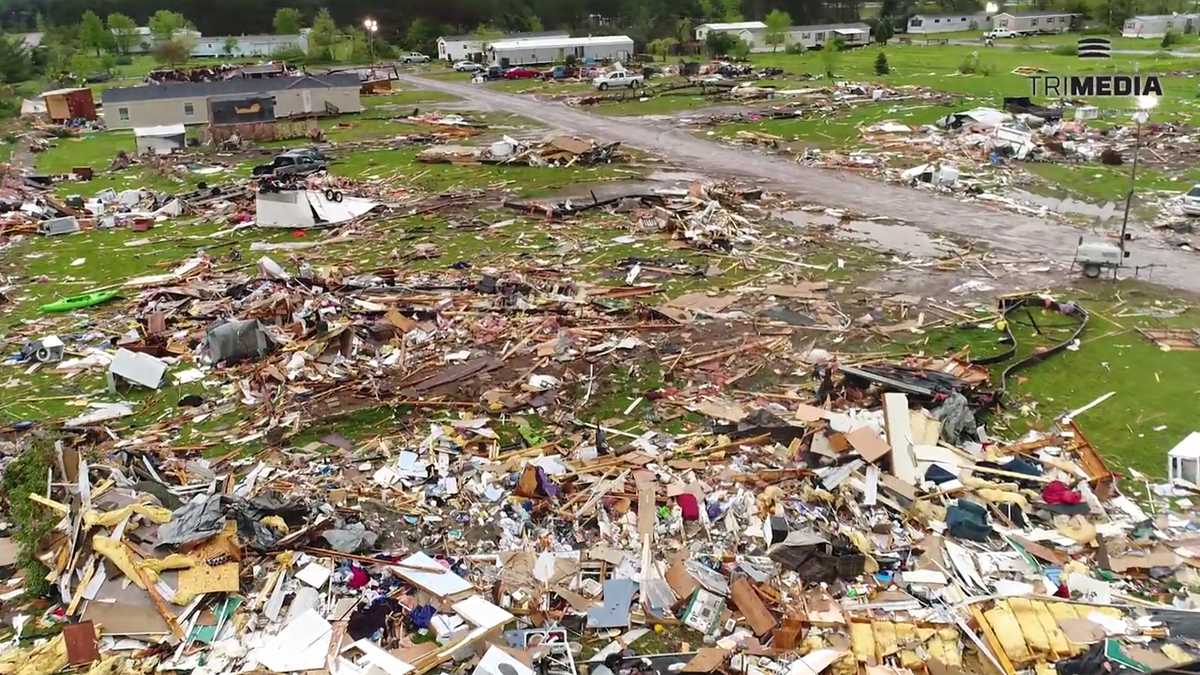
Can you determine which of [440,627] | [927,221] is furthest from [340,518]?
[927,221]

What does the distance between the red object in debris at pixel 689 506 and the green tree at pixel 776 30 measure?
81.1m

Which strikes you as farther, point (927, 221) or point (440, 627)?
point (927, 221)

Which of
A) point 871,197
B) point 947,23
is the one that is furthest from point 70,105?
point 947,23

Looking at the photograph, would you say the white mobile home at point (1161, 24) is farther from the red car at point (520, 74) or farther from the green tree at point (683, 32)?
the red car at point (520, 74)

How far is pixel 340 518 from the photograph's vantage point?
967cm

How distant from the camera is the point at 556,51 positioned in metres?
77.1

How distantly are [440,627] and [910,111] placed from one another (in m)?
37.4

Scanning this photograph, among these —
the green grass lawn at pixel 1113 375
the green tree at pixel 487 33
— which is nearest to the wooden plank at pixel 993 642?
the green grass lawn at pixel 1113 375

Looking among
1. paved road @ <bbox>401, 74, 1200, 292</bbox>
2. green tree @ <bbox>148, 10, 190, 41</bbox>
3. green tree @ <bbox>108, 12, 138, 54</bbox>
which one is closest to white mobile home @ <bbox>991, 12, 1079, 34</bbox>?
paved road @ <bbox>401, 74, 1200, 292</bbox>

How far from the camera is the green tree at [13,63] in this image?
6862cm

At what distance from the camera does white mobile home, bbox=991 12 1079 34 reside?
8938cm

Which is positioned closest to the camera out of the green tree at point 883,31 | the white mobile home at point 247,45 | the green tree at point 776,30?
the green tree at point 776,30

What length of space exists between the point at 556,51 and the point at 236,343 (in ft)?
223

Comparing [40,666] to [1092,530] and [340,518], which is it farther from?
[1092,530]
